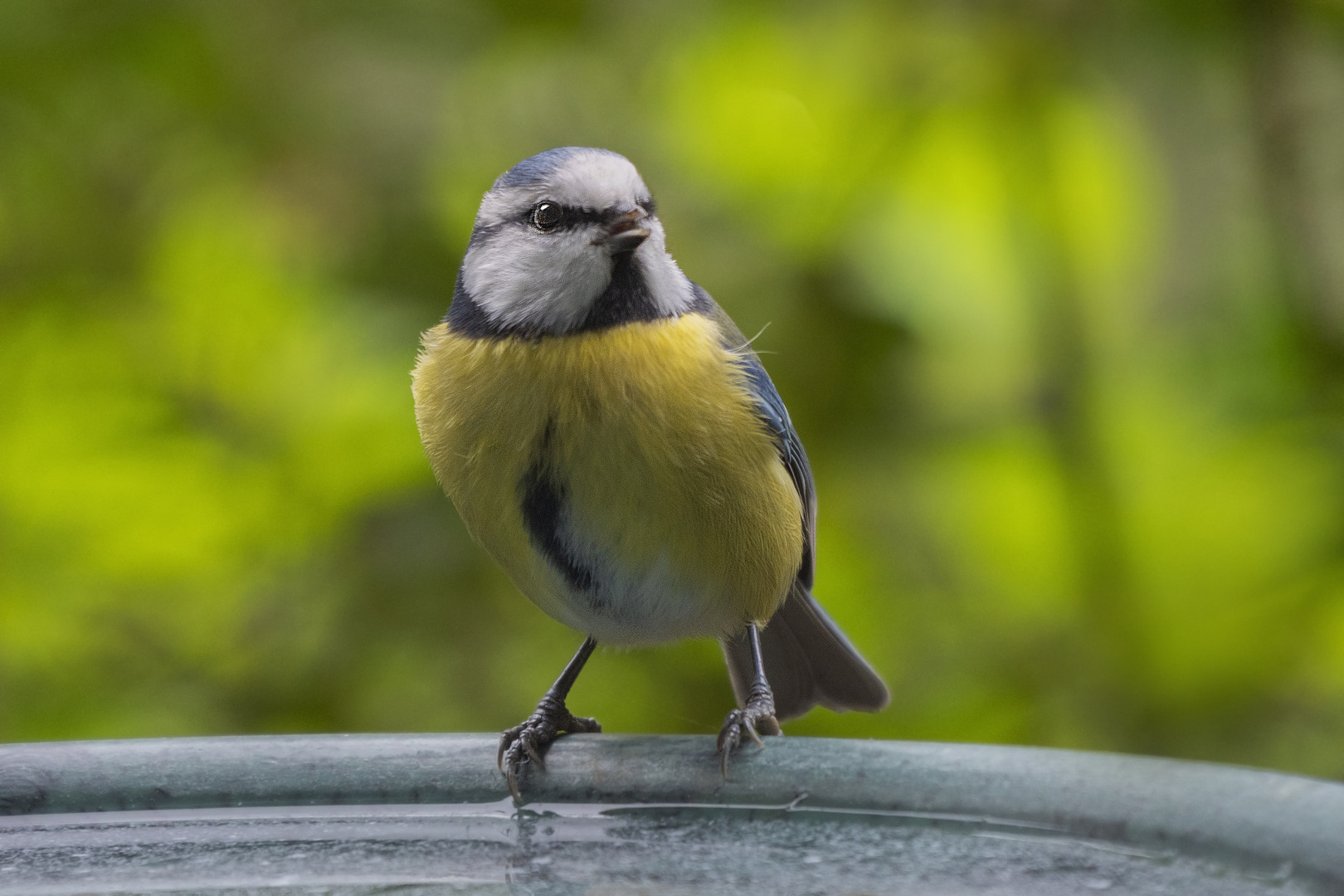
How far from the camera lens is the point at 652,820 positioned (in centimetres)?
159

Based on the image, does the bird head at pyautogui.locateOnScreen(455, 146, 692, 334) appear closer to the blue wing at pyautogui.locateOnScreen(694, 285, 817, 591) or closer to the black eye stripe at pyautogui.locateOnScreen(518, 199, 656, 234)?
the black eye stripe at pyautogui.locateOnScreen(518, 199, 656, 234)

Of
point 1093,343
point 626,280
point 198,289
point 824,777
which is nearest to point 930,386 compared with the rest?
point 1093,343

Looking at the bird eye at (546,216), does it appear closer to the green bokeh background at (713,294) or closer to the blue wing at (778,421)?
the blue wing at (778,421)

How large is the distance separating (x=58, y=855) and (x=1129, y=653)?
1.55 metres

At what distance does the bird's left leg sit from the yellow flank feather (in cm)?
16

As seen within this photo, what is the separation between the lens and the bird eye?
1899 mm

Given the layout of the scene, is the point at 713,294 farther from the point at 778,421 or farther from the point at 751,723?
the point at 751,723

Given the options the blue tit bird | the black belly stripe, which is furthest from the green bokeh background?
the black belly stripe

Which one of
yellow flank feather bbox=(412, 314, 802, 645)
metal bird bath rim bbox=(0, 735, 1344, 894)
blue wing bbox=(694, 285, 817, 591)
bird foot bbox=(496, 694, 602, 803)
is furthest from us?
blue wing bbox=(694, 285, 817, 591)

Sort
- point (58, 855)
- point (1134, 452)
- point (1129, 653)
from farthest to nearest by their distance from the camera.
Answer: point (1134, 452) < point (1129, 653) < point (58, 855)

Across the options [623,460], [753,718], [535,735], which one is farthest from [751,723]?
[623,460]

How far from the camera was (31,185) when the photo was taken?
253 cm

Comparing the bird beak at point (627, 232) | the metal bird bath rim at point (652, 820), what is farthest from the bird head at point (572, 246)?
the metal bird bath rim at point (652, 820)

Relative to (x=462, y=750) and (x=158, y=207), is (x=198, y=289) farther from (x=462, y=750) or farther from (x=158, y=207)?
(x=462, y=750)
